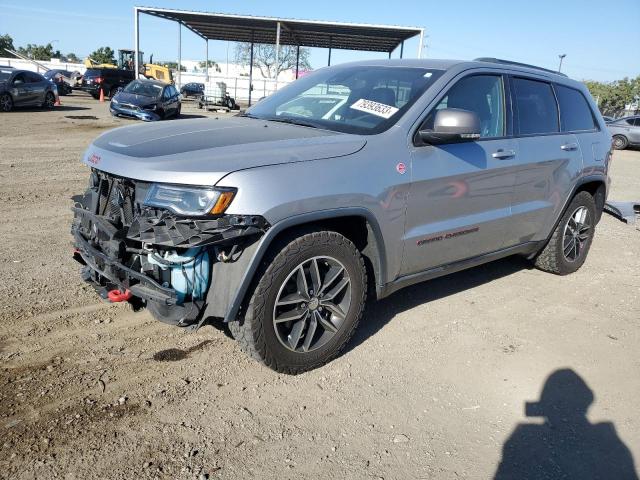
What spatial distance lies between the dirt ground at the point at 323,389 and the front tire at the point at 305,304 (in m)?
0.20

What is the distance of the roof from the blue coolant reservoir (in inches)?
957

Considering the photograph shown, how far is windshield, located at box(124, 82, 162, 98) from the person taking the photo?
20.1 metres

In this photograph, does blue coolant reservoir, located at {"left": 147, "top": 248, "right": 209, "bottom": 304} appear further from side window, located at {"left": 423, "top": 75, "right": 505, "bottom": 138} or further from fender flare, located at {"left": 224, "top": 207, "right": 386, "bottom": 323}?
side window, located at {"left": 423, "top": 75, "right": 505, "bottom": 138}

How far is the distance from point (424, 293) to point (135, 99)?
17195 millimetres

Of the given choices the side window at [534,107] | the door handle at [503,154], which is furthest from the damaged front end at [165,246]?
the side window at [534,107]

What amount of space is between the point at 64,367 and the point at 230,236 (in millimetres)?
1450

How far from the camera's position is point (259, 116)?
4359 millimetres

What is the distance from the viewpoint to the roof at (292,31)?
26.0m

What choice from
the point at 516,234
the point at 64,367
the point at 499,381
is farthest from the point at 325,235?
the point at 516,234

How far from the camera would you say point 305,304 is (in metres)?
3.35

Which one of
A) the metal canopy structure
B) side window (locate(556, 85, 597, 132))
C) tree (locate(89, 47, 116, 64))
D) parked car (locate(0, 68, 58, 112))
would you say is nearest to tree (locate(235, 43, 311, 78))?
tree (locate(89, 47, 116, 64))

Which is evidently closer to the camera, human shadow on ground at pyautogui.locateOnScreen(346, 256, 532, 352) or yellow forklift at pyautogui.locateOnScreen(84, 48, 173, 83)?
human shadow on ground at pyautogui.locateOnScreen(346, 256, 532, 352)

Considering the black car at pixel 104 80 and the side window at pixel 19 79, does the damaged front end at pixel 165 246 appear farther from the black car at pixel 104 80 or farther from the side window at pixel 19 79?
the black car at pixel 104 80

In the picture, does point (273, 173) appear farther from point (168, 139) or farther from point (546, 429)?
point (546, 429)
